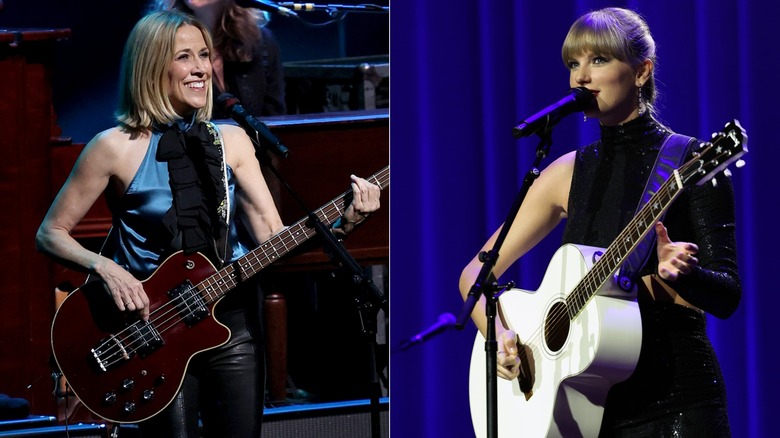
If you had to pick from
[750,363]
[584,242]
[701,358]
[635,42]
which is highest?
[635,42]

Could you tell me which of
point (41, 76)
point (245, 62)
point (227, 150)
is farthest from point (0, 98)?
point (227, 150)

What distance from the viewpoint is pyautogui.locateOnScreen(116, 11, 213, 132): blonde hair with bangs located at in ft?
10.4

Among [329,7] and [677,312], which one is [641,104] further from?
[329,7]

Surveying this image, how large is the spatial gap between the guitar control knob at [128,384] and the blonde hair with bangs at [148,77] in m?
0.75

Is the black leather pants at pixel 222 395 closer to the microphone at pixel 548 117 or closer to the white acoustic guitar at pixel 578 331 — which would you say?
the white acoustic guitar at pixel 578 331

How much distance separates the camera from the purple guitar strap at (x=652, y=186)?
2.35 m

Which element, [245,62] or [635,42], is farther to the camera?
[245,62]

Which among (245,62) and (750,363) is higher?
(245,62)

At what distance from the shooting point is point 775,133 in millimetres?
3129

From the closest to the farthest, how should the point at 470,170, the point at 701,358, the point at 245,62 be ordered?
the point at 701,358 < the point at 470,170 < the point at 245,62

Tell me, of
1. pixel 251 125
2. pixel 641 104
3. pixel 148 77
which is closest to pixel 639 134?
pixel 641 104

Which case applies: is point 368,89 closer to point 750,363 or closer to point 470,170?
point 470,170

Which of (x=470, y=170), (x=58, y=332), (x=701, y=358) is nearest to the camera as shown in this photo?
(x=701, y=358)

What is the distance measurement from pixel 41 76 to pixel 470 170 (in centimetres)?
189
